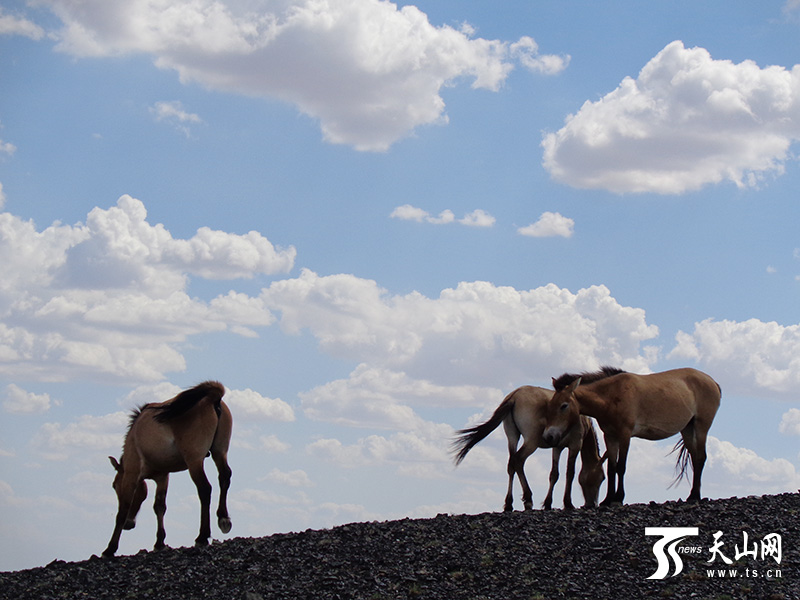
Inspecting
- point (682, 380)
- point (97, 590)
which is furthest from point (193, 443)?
point (682, 380)

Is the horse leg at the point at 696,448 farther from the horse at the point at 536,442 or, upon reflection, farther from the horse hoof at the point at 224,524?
the horse hoof at the point at 224,524

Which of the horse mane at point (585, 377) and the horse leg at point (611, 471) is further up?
the horse mane at point (585, 377)

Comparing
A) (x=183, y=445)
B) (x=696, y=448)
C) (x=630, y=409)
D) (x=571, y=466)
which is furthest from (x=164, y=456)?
(x=696, y=448)

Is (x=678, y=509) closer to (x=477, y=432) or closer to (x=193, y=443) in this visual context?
(x=477, y=432)

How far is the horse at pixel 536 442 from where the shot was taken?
49.2ft

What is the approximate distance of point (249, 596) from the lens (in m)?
10.3

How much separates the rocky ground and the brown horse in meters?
0.74

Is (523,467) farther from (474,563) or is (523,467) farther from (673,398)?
(474,563)

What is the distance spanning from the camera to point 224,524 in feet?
43.4

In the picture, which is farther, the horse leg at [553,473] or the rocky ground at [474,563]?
the horse leg at [553,473]

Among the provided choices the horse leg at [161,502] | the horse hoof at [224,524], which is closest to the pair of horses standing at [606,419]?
the horse hoof at [224,524]

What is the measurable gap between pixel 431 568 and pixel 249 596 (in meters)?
2.20

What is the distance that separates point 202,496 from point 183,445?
84 centimetres

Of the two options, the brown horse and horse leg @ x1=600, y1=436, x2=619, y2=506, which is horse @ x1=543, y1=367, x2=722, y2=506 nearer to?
horse leg @ x1=600, y1=436, x2=619, y2=506
